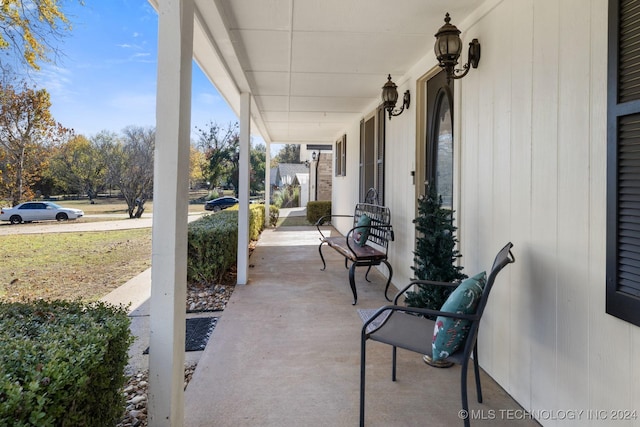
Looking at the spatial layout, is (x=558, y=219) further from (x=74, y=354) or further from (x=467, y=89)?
(x=74, y=354)

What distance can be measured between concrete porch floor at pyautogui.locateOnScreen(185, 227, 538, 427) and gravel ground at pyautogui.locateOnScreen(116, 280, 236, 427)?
8.2 inches

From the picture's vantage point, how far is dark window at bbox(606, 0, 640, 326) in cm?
131

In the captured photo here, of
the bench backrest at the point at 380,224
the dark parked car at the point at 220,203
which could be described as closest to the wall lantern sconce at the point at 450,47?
the bench backrest at the point at 380,224

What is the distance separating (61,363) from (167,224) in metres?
0.69

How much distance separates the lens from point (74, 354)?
1195 millimetres

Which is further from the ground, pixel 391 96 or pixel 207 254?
pixel 391 96

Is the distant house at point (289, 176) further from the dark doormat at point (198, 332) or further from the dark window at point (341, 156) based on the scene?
the dark doormat at point (198, 332)

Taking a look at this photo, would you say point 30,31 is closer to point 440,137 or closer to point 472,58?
point 472,58

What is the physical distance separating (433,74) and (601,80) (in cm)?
215

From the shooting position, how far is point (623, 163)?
1366 mm

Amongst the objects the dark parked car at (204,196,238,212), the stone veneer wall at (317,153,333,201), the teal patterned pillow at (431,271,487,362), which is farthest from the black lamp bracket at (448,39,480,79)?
the dark parked car at (204,196,238,212)

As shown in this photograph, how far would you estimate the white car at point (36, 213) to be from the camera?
554 cm

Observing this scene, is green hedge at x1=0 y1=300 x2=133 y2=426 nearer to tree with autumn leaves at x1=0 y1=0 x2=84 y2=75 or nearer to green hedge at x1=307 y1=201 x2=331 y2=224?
tree with autumn leaves at x1=0 y1=0 x2=84 y2=75

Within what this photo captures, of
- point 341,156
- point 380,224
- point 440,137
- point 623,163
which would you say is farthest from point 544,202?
point 341,156
